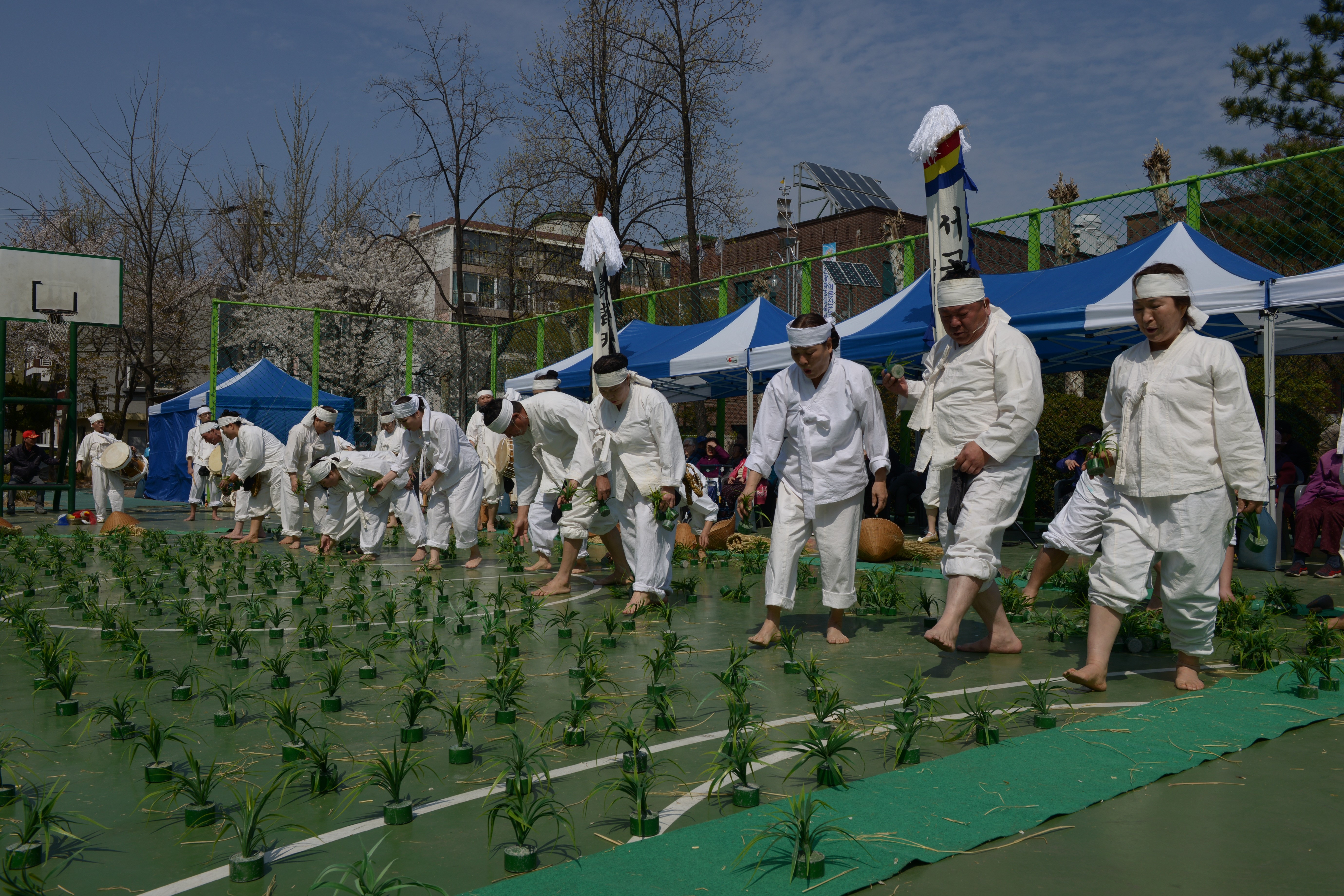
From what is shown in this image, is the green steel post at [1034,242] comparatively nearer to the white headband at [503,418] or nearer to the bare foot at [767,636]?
the white headband at [503,418]

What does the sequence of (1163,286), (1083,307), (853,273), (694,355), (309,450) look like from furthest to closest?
1. (853,273)
2. (694,355)
3. (309,450)
4. (1083,307)
5. (1163,286)

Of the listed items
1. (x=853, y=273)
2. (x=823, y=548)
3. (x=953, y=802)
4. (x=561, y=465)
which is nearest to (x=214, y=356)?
(x=561, y=465)

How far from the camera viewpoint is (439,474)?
10.5 meters

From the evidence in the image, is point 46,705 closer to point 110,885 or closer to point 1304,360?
point 110,885

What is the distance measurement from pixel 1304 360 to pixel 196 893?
80.0 ft

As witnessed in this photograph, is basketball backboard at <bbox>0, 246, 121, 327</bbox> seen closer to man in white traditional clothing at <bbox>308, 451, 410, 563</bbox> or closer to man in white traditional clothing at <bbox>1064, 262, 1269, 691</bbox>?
man in white traditional clothing at <bbox>308, 451, 410, 563</bbox>

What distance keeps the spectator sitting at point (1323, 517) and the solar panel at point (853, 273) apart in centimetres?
994

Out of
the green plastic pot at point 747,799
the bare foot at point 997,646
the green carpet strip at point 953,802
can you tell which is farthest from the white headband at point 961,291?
the green plastic pot at point 747,799

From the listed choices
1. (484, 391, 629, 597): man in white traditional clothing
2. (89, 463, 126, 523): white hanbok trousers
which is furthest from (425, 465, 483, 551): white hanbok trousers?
(89, 463, 126, 523): white hanbok trousers

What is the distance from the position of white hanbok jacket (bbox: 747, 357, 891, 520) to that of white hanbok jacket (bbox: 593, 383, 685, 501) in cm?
122

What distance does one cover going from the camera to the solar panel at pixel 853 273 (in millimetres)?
19594

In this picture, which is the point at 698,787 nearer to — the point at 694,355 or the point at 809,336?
the point at 809,336

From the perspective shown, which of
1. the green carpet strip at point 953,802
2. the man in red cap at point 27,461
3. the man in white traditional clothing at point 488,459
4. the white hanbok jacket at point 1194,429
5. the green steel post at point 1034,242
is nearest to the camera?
the green carpet strip at point 953,802

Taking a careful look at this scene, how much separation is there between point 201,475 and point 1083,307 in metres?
17.2
